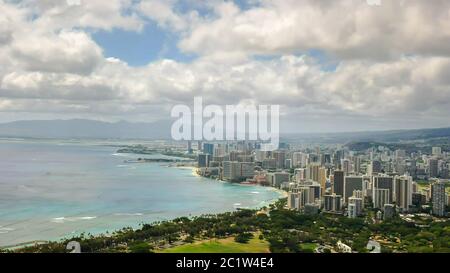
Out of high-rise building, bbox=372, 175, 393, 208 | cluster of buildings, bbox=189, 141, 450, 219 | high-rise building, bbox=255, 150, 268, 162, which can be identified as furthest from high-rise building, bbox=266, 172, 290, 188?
high-rise building, bbox=372, 175, 393, 208

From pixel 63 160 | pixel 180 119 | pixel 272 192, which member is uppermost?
pixel 180 119

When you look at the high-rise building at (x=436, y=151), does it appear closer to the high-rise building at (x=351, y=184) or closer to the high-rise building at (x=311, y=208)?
the high-rise building at (x=351, y=184)

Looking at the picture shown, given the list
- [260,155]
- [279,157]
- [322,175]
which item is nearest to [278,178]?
[279,157]

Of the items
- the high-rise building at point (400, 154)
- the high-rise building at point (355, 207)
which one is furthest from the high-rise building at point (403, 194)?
the high-rise building at point (400, 154)

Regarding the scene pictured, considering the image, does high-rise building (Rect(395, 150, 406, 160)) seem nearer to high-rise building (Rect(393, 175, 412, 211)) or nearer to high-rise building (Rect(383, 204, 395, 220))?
high-rise building (Rect(393, 175, 412, 211))
